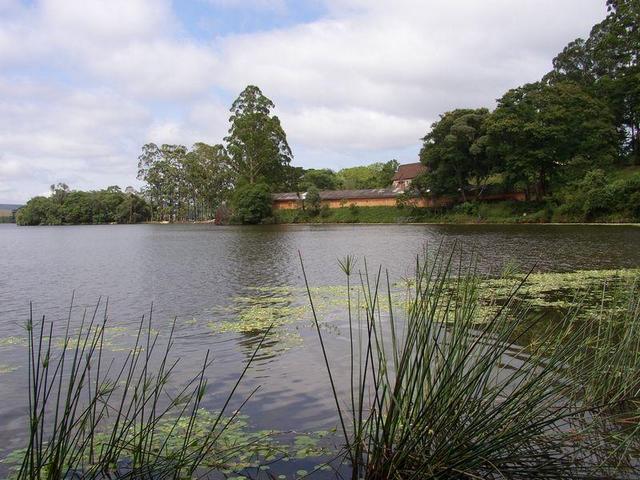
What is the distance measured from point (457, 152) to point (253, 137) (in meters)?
29.0

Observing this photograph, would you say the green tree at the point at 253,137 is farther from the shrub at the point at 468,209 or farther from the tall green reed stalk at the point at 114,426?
the tall green reed stalk at the point at 114,426

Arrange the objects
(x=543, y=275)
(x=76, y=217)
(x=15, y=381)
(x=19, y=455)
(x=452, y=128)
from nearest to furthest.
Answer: (x=19, y=455), (x=15, y=381), (x=543, y=275), (x=452, y=128), (x=76, y=217)

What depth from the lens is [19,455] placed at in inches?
160

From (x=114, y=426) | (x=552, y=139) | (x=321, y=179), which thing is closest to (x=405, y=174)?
(x=321, y=179)

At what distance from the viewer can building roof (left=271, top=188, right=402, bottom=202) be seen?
6231 cm

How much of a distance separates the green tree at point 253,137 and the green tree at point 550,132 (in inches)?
1263

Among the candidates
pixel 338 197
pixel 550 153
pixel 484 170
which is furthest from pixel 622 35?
pixel 338 197

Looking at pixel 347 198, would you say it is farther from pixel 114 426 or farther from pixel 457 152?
pixel 114 426

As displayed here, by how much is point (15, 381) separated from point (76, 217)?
317 ft

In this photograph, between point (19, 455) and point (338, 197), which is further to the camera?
point (338, 197)

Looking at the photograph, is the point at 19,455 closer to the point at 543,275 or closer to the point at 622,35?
the point at 543,275

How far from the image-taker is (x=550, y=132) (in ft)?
135

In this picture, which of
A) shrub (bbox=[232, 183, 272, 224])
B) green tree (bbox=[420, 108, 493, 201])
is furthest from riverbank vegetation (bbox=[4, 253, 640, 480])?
shrub (bbox=[232, 183, 272, 224])

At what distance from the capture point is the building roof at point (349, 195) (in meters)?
62.3
